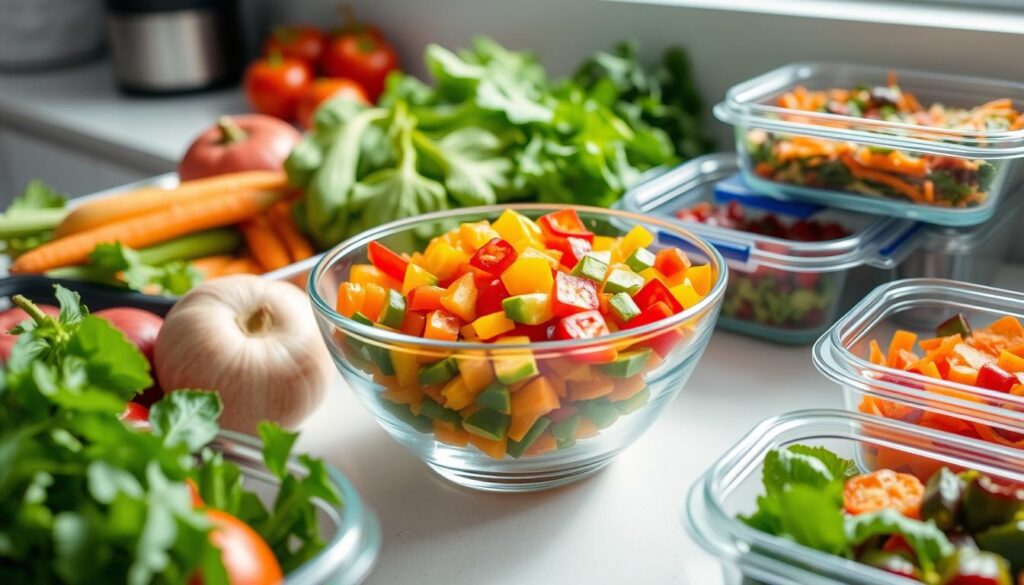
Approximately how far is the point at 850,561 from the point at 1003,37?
92 cm

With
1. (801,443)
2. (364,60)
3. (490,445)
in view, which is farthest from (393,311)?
(364,60)

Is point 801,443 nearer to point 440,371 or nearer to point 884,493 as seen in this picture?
point 884,493

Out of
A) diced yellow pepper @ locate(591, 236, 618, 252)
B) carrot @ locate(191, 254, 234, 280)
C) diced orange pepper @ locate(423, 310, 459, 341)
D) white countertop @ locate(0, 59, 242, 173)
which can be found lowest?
white countertop @ locate(0, 59, 242, 173)

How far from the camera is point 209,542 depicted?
577mm

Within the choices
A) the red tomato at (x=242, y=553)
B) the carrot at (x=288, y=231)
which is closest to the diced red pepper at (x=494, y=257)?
the red tomato at (x=242, y=553)

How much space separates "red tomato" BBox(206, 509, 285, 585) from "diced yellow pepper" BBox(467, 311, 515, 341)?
252mm

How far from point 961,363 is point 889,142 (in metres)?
0.32

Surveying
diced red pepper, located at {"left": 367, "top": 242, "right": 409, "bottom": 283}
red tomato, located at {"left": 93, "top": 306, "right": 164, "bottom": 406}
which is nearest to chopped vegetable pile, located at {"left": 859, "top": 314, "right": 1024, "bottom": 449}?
diced red pepper, located at {"left": 367, "top": 242, "right": 409, "bottom": 283}

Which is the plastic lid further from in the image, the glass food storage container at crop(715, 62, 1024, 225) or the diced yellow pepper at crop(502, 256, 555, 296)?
the diced yellow pepper at crop(502, 256, 555, 296)

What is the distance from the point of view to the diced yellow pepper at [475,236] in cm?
93

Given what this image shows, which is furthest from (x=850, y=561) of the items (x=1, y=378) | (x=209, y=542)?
(x=1, y=378)

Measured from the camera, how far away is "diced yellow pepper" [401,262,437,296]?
892 mm

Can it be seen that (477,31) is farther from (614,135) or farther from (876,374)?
(876,374)

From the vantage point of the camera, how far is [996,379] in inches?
33.2
